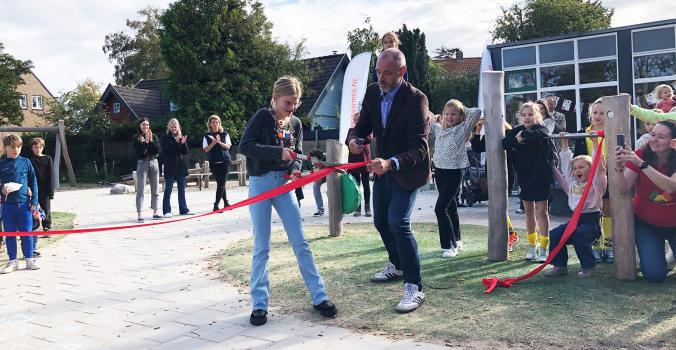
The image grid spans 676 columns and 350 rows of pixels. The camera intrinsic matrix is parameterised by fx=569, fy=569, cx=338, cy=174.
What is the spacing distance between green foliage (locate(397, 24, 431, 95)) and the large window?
64.7 ft

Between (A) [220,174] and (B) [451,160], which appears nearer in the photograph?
(B) [451,160]

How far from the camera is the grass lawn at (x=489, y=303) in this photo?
372 cm

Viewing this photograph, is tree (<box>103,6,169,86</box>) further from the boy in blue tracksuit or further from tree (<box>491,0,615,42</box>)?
the boy in blue tracksuit

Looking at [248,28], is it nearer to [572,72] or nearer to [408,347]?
[572,72]

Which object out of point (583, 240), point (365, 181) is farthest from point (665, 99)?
point (365, 181)

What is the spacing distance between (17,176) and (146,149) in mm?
3984

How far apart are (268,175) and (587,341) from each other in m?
2.50

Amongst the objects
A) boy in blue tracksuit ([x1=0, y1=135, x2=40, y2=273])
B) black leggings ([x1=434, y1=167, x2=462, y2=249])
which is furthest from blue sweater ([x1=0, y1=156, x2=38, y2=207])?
black leggings ([x1=434, y1=167, x2=462, y2=249])

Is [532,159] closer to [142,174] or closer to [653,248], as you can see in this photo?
[653,248]

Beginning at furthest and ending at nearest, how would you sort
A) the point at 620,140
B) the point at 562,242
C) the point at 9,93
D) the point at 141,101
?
the point at 141,101 → the point at 9,93 → the point at 562,242 → the point at 620,140

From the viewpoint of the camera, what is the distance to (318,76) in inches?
1508

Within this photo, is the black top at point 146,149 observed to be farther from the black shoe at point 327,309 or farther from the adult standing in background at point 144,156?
the black shoe at point 327,309

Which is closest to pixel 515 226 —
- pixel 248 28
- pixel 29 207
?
pixel 29 207

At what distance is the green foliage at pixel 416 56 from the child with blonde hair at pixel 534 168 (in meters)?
28.5
